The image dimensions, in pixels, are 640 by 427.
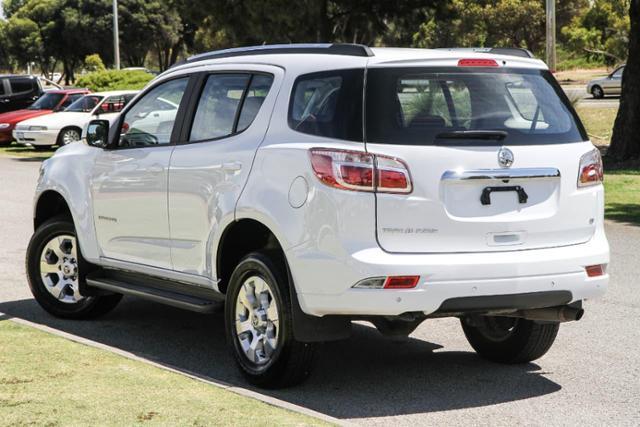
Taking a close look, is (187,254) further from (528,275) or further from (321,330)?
(528,275)

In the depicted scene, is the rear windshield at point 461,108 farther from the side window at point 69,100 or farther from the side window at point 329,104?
the side window at point 69,100

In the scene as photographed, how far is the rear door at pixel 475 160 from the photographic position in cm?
615

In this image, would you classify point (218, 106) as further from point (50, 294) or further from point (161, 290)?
point (50, 294)

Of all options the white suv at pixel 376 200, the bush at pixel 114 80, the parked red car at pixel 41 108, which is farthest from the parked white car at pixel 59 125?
the white suv at pixel 376 200

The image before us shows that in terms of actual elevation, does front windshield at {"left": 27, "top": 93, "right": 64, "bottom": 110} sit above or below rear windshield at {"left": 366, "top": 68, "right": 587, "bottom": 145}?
below

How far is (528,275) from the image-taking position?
6301mm

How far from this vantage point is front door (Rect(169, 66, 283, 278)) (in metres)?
6.89

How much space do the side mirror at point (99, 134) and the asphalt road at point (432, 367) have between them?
4.46 feet

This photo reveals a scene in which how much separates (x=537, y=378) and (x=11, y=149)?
1052 inches

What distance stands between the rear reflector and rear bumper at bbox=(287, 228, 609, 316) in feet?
0.41

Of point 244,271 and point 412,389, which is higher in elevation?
point 244,271

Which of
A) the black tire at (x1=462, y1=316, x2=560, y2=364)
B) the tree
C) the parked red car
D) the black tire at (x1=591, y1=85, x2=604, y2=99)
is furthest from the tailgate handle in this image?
the black tire at (x1=591, y1=85, x2=604, y2=99)

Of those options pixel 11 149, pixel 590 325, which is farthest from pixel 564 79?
pixel 590 325

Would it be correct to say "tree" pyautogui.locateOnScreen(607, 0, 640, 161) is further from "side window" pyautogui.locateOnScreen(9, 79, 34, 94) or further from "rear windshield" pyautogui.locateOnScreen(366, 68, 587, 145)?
"side window" pyautogui.locateOnScreen(9, 79, 34, 94)
